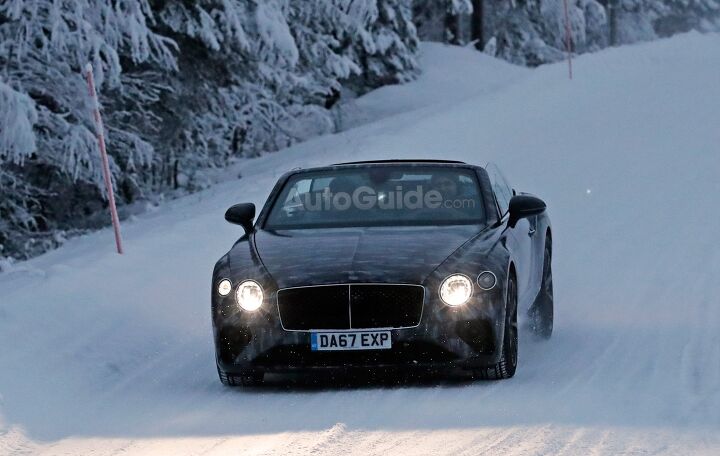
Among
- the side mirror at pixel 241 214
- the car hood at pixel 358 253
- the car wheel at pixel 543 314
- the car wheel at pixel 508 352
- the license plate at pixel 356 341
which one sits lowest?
the car wheel at pixel 543 314

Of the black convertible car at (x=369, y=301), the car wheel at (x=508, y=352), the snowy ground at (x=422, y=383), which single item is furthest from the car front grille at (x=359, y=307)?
the car wheel at (x=508, y=352)

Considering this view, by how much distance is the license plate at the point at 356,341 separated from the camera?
25.9 feet

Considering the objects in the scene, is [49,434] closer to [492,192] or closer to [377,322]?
[377,322]

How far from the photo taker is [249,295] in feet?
26.6

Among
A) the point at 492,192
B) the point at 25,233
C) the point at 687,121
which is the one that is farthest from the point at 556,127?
the point at 492,192

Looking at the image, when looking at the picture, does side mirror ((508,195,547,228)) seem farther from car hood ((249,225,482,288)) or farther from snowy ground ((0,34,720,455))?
snowy ground ((0,34,720,455))

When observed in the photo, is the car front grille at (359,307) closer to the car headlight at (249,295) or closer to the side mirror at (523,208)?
the car headlight at (249,295)

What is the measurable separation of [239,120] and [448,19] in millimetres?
21261

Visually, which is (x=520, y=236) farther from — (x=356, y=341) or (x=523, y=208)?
(x=356, y=341)

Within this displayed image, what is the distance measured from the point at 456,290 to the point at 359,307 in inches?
22.7

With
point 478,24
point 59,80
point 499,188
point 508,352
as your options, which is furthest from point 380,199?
point 478,24

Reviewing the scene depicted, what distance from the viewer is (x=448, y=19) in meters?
44.4

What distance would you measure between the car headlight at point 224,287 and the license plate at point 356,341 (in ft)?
2.20

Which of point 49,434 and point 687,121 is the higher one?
point 49,434
